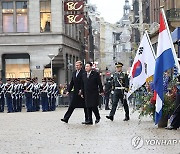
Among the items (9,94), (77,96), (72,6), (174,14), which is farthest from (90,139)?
(72,6)

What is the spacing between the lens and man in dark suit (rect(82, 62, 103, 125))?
57.3 feet

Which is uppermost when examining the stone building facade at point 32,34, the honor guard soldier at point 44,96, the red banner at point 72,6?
the red banner at point 72,6

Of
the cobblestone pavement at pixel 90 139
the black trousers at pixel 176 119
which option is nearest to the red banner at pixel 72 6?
the cobblestone pavement at pixel 90 139

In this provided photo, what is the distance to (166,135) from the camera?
43.4ft

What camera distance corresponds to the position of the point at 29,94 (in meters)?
29.9

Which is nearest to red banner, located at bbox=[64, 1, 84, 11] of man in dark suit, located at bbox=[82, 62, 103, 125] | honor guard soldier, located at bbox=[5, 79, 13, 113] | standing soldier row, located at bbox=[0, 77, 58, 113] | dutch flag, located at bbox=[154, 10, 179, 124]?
standing soldier row, located at bbox=[0, 77, 58, 113]

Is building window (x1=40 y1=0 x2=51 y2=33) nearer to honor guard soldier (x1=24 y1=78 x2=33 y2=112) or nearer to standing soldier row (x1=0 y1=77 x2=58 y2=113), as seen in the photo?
standing soldier row (x1=0 y1=77 x2=58 y2=113)

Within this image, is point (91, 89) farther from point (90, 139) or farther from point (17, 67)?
point (17, 67)

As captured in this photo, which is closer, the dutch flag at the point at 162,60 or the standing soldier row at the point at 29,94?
the dutch flag at the point at 162,60

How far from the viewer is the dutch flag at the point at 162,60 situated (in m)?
14.4

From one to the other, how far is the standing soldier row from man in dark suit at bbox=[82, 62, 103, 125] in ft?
40.7

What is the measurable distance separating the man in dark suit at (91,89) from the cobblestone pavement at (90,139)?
0.96m

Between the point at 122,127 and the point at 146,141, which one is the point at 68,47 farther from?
the point at 146,141

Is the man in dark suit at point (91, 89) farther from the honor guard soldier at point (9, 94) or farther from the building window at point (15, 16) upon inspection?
the building window at point (15, 16)
